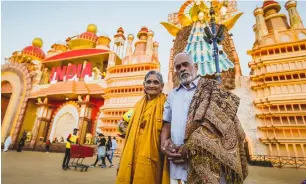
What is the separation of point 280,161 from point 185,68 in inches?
418

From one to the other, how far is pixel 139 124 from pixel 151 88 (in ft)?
1.38

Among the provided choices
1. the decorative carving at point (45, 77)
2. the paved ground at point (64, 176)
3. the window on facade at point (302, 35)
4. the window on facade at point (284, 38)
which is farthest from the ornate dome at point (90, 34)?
the window on facade at point (302, 35)

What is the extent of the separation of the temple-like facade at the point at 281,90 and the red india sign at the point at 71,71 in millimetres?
15753

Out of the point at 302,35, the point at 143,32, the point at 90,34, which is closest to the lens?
the point at 302,35

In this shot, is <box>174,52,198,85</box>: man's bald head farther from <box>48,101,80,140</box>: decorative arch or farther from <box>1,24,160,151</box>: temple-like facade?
<box>48,101,80,140</box>: decorative arch

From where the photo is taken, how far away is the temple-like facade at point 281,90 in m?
9.87

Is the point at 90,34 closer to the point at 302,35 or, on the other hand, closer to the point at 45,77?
the point at 45,77

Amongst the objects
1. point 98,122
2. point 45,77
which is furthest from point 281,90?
point 45,77

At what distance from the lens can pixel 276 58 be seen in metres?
11.6

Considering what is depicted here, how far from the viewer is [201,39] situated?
1259 centimetres

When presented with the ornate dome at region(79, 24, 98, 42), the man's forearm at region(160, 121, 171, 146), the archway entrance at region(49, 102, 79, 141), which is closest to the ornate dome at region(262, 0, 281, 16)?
the man's forearm at region(160, 121, 171, 146)

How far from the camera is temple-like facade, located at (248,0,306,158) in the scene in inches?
388

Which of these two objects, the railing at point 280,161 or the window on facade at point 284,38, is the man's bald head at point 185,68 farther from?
the window on facade at point 284,38

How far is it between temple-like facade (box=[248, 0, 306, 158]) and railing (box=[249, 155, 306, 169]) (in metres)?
0.33
